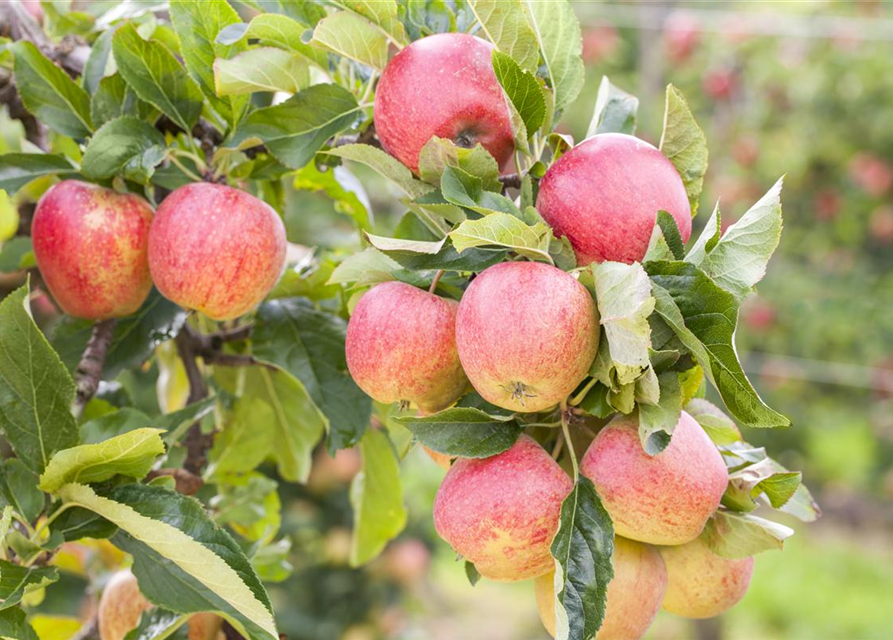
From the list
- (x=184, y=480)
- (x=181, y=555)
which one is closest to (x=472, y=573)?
(x=181, y=555)

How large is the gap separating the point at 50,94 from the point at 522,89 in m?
0.43

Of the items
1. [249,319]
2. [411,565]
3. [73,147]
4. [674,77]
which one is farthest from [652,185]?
[674,77]

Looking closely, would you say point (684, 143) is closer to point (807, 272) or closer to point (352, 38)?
point (352, 38)

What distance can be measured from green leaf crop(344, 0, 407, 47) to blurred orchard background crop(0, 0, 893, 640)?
9.56 ft

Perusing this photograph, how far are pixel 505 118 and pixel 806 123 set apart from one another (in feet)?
13.2

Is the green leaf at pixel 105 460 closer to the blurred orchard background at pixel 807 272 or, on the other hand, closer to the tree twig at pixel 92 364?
the tree twig at pixel 92 364

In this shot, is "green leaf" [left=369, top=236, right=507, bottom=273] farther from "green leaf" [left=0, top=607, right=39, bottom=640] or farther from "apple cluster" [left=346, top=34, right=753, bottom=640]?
"green leaf" [left=0, top=607, right=39, bottom=640]

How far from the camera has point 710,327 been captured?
568 millimetres

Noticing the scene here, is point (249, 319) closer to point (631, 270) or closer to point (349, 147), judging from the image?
point (349, 147)

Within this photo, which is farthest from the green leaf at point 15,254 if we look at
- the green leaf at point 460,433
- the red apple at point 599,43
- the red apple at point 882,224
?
the red apple at point 882,224

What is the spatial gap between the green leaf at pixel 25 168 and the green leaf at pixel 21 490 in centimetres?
23

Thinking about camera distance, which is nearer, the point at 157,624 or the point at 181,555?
the point at 181,555

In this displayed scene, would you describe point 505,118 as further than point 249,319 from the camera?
No

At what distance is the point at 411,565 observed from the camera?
242 cm
